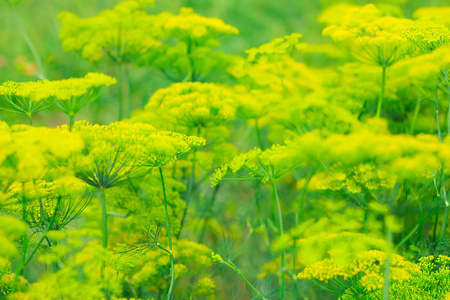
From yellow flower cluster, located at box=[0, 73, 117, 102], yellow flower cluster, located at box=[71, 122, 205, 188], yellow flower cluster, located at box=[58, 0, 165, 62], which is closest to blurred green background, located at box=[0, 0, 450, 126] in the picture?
yellow flower cluster, located at box=[58, 0, 165, 62]

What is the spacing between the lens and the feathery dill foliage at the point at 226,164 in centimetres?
164

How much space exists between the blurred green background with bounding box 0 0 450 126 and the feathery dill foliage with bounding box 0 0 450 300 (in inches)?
71.9

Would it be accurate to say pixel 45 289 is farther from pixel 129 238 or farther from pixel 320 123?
pixel 320 123

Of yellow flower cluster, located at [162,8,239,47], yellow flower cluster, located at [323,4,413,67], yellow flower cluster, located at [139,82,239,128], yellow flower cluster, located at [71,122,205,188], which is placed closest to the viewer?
yellow flower cluster, located at [71,122,205,188]

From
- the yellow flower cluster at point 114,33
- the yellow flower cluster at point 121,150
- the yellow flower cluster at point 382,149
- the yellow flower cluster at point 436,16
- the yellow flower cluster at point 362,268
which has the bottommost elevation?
the yellow flower cluster at point 362,268

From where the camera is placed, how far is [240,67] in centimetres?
270

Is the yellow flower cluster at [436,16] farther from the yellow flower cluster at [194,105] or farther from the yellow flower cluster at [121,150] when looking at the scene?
the yellow flower cluster at [121,150]

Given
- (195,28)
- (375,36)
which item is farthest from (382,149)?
(195,28)

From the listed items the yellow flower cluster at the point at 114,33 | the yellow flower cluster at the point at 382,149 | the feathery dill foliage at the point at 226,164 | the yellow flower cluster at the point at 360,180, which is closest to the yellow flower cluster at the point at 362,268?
the feathery dill foliage at the point at 226,164

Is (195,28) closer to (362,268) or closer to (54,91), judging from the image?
(54,91)

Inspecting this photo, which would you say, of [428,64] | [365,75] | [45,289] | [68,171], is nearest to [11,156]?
[68,171]

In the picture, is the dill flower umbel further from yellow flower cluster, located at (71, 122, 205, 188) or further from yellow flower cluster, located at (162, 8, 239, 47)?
yellow flower cluster, located at (162, 8, 239, 47)

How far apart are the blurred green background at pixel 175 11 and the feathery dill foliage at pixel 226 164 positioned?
1.83 meters

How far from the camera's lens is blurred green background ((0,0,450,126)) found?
484cm
